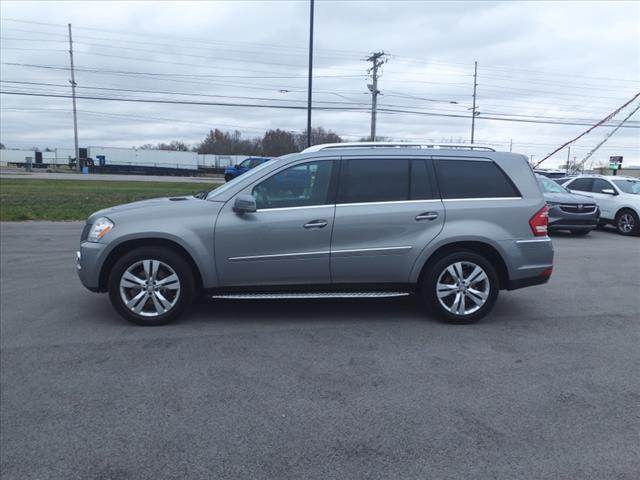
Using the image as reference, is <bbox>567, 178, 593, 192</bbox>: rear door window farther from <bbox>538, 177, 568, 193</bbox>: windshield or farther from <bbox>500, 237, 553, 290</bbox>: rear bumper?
<bbox>500, 237, 553, 290</bbox>: rear bumper

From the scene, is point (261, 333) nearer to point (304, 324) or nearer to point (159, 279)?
point (304, 324)

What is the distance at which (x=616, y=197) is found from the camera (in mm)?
15359

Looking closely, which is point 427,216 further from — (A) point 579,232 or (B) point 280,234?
(A) point 579,232

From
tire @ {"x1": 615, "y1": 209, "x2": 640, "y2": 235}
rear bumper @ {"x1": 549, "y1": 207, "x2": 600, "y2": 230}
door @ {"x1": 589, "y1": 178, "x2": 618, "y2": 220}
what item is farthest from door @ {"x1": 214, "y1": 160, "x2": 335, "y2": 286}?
door @ {"x1": 589, "y1": 178, "x2": 618, "y2": 220}

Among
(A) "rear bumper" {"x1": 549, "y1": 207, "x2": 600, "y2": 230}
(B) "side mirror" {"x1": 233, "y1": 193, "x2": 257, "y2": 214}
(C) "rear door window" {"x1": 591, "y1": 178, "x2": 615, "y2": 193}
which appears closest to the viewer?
(B) "side mirror" {"x1": 233, "y1": 193, "x2": 257, "y2": 214}

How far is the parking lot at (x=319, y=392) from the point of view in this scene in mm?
3107

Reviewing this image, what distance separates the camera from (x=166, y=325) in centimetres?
553

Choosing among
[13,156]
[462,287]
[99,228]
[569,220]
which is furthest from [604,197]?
[13,156]

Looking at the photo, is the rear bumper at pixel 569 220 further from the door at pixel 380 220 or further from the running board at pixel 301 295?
the running board at pixel 301 295

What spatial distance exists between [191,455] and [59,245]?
881 centimetres

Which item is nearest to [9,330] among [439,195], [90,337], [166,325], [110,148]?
[90,337]

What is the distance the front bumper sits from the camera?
17.6ft

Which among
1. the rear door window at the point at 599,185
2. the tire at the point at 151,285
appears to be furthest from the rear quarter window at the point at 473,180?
the rear door window at the point at 599,185

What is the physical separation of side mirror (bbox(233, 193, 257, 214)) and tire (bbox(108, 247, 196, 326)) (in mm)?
782
